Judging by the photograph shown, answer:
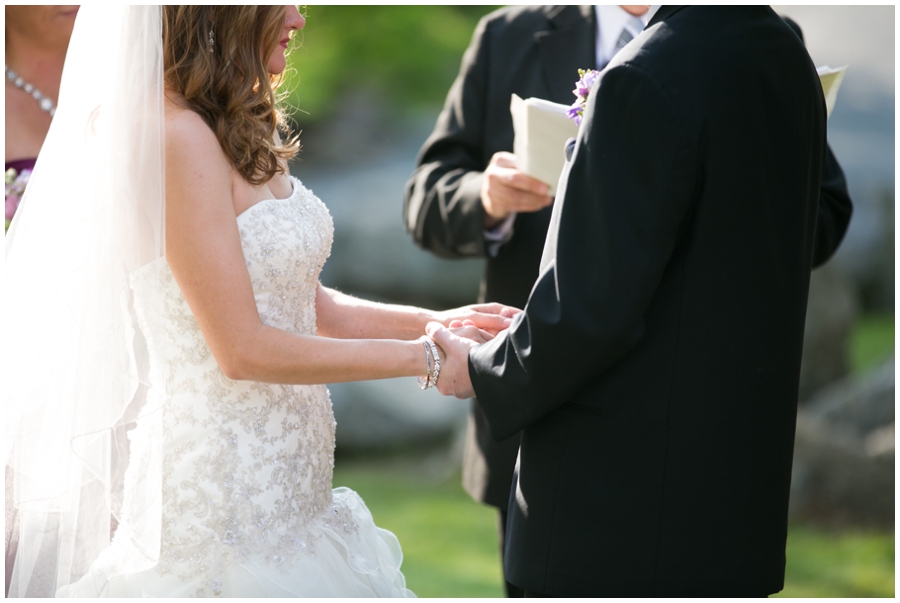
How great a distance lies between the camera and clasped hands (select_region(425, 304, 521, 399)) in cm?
233

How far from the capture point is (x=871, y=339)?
29.5 feet

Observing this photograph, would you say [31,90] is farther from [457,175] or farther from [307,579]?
[307,579]

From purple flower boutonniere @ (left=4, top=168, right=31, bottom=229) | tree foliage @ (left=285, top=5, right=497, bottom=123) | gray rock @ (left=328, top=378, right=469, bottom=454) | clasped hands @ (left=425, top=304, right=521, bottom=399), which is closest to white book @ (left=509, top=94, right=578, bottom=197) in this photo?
clasped hands @ (left=425, top=304, right=521, bottom=399)

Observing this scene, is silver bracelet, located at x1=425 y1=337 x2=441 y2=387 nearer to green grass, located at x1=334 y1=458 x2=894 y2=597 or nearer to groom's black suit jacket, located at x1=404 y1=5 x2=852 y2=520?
groom's black suit jacket, located at x1=404 y1=5 x2=852 y2=520

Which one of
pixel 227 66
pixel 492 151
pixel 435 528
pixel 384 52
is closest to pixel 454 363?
pixel 227 66

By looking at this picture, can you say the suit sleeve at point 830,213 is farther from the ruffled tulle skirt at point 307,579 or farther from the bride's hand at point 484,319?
the ruffled tulle skirt at point 307,579

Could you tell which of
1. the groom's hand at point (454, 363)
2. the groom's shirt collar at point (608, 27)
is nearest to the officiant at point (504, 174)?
the groom's shirt collar at point (608, 27)

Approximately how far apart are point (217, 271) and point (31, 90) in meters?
1.90

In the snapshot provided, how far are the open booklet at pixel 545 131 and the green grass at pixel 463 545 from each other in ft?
10.1

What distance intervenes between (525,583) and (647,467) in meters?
0.41

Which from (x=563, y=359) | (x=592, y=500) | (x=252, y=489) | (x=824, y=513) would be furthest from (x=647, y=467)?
(x=824, y=513)

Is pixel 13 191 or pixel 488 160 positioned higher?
pixel 488 160

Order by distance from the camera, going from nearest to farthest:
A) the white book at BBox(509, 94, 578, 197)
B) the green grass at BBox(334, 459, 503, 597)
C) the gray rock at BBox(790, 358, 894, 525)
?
1. the white book at BBox(509, 94, 578, 197)
2. the green grass at BBox(334, 459, 503, 597)
3. the gray rock at BBox(790, 358, 894, 525)

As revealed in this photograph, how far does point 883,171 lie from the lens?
798cm
